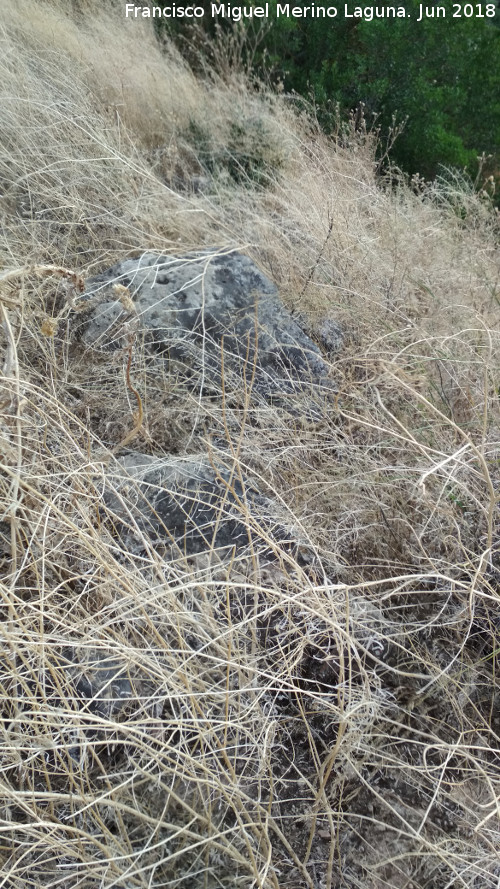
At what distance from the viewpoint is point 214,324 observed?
2254 mm

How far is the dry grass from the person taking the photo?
116cm

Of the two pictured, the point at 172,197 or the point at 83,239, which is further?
the point at 172,197

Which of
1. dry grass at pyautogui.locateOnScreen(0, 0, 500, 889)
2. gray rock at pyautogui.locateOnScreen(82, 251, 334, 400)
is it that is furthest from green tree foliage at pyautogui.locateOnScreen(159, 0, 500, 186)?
gray rock at pyautogui.locateOnScreen(82, 251, 334, 400)

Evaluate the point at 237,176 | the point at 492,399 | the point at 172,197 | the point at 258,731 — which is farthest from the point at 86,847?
the point at 237,176

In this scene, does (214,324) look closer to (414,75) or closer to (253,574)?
(253,574)

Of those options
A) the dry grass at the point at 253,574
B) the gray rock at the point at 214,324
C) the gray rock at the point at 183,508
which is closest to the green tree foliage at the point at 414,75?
the dry grass at the point at 253,574

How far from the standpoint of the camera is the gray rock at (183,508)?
5.16 feet

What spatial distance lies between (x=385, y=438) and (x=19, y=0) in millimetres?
3888

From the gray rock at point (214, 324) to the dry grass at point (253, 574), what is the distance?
109 mm

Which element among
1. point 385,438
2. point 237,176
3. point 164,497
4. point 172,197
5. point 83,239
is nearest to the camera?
point 164,497

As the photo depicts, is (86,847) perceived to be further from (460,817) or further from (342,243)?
(342,243)

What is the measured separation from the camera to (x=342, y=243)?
2.79 metres

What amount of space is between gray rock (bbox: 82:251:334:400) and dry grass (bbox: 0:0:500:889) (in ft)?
0.36

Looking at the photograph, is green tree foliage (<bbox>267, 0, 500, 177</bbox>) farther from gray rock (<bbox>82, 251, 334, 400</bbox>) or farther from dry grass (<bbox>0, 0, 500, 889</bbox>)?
gray rock (<bbox>82, 251, 334, 400</bbox>)
